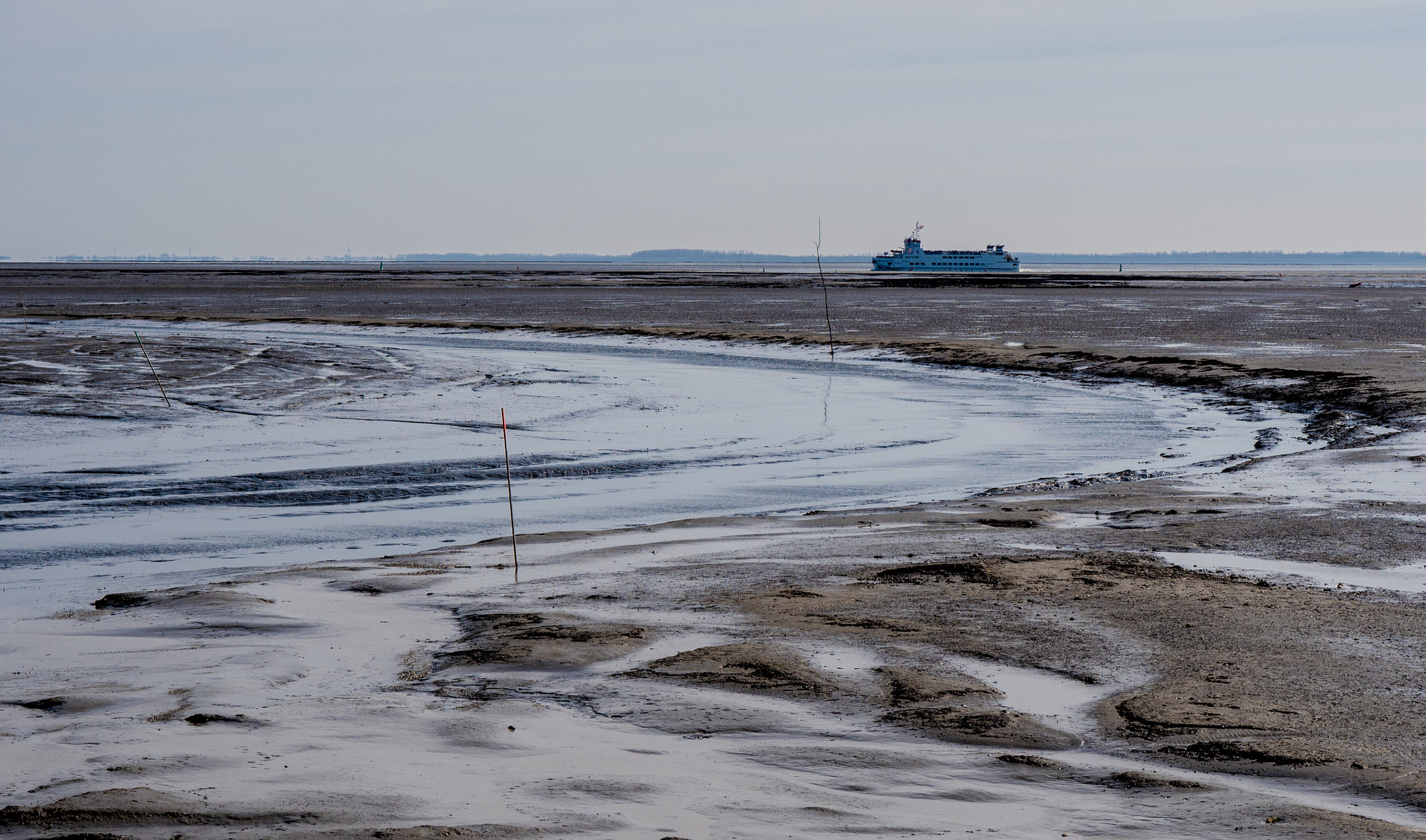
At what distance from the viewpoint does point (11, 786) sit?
534cm

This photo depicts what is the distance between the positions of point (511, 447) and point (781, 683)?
35.0 ft

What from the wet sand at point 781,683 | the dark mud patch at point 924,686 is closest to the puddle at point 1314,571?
the wet sand at point 781,683

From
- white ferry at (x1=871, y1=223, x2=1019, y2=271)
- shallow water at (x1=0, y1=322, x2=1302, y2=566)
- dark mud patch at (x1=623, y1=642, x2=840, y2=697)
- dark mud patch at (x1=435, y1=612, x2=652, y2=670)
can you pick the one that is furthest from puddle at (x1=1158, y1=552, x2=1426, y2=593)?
white ferry at (x1=871, y1=223, x2=1019, y2=271)

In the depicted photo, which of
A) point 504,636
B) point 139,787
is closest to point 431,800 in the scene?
point 139,787

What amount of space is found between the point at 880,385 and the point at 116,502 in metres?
16.6

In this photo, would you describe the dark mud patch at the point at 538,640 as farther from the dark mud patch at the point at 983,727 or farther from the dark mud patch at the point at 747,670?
the dark mud patch at the point at 983,727

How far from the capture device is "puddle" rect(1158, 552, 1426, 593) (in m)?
9.02

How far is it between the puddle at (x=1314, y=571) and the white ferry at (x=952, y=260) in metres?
148

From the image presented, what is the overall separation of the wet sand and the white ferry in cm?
14571

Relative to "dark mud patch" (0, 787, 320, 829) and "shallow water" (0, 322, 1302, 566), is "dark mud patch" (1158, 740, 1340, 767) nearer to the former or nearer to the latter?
"dark mud patch" (0, 787, 320, 829)

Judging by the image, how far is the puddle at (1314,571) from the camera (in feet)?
29.6

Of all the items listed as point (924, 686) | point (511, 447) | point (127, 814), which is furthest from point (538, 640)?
point (511, 447)

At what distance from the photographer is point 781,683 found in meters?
6.87

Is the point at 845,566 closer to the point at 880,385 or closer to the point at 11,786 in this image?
the point at 11,786
